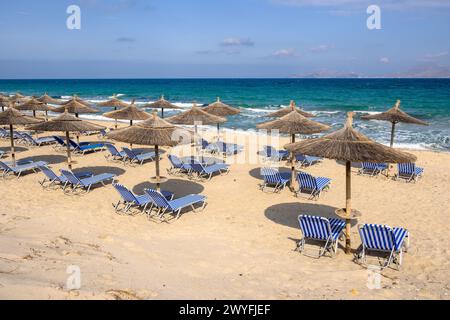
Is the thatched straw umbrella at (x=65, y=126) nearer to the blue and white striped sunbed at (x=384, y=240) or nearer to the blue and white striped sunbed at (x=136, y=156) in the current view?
the blue and white striped sunbed at (x=136, y=156)

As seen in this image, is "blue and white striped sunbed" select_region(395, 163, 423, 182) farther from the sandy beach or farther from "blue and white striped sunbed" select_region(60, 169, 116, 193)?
"blue and white striped sunbed" select_region(60, 169, 116, 193)

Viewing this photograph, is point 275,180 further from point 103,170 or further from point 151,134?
point 103,170

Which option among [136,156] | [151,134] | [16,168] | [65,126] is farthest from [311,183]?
[16,168]

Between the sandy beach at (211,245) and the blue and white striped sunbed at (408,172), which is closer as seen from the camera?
the sandy beach at (211,245)

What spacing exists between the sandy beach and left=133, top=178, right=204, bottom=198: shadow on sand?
56 mm

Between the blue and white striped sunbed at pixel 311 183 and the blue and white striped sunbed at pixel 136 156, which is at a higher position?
the blue and white striped sunbed at pixel 136 156

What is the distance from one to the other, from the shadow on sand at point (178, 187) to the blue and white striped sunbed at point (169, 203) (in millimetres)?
1098

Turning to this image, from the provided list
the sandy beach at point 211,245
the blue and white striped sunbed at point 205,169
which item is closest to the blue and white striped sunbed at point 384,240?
the sandy beach at point 211,245

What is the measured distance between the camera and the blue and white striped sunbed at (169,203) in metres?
7.25

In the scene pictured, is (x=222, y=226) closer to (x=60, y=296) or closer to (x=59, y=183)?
(x=60, y=296)

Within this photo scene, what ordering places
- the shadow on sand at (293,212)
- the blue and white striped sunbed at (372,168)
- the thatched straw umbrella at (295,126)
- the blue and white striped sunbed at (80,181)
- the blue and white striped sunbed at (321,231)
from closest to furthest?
the blue and white striped sunbed at (321,231)
the shadow on sand at (293,212)
the blue and white striped sunbed at (80,181)
the thatched straw umbrella at (295,126)
the blue and white striped sunbed at (372,168)

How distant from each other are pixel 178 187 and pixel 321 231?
4.73m

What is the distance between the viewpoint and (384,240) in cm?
557
